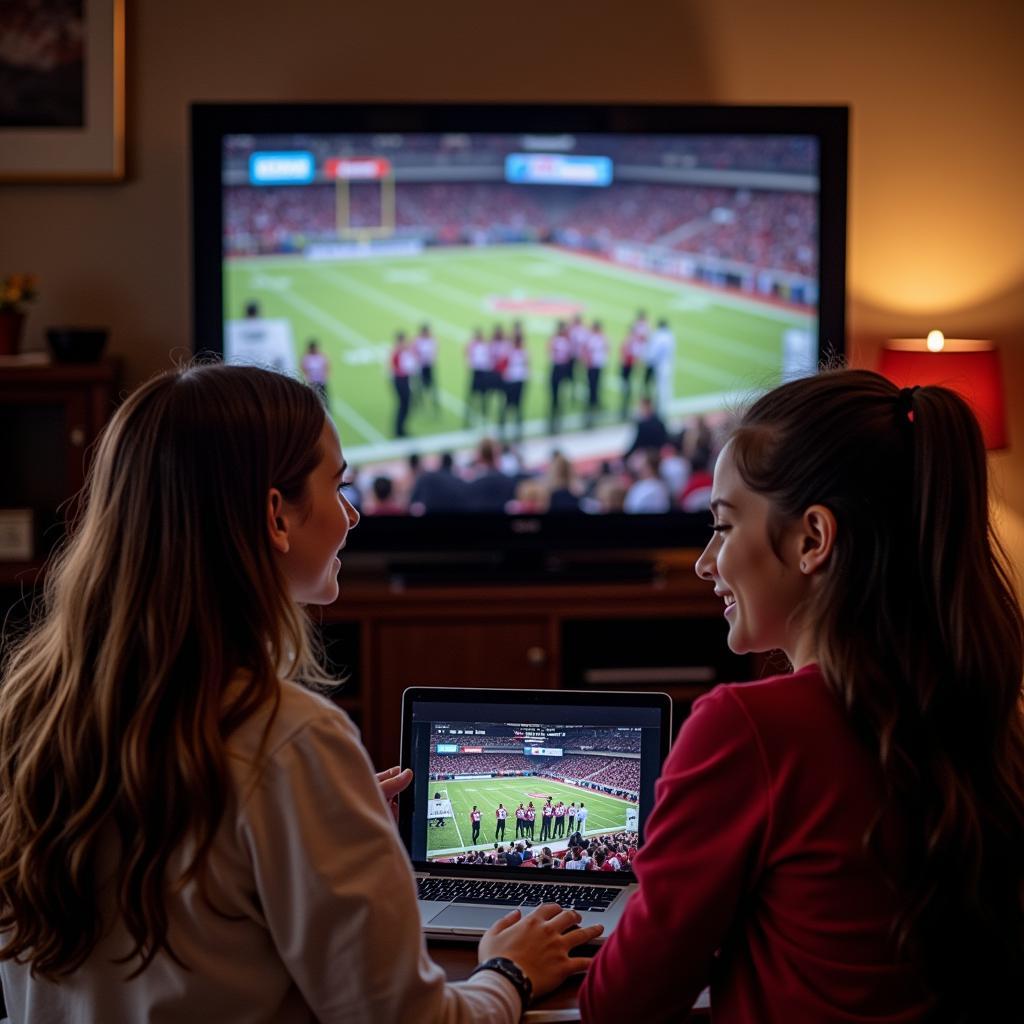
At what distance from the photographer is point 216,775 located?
1061 mm

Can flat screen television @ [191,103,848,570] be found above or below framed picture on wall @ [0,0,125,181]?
below

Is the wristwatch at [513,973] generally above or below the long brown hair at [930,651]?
below

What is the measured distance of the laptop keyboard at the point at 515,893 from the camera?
1.42m

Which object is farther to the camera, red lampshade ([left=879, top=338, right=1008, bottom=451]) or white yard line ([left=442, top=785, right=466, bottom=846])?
Result: red lampshade ([left=879, top=338, right=1008, bottom=451])

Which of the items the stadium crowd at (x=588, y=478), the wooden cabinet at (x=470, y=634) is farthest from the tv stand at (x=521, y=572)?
the stadium crowd at (x=588, y=478)

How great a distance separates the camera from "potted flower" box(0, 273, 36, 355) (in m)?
3.55

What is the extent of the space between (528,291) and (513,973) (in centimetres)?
262

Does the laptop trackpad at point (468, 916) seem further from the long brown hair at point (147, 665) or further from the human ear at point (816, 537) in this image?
the human ear at point (816, 537)

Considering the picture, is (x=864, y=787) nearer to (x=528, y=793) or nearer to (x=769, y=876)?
(x=769, y=876)

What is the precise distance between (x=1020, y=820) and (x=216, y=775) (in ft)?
2.22

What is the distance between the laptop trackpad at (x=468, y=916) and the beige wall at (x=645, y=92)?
8.91 feet

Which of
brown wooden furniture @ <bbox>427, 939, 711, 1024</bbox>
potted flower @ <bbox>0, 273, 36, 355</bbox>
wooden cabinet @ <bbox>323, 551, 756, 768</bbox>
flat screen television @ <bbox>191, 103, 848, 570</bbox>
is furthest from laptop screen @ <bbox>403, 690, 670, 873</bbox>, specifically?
potted flower @ <bbox>0, 273, 36, 355</bbox>

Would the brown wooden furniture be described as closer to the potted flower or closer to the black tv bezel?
the black tv bezel

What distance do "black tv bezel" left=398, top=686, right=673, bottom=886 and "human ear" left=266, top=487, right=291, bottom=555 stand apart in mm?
360
